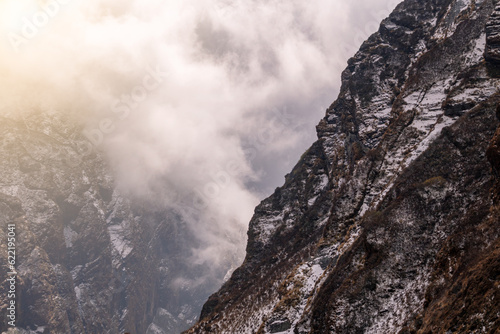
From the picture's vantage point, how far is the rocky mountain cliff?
33031mm

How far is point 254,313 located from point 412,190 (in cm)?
4953

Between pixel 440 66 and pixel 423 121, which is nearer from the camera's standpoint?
pixel 423 121

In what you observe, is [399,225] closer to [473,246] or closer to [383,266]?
[383,266]

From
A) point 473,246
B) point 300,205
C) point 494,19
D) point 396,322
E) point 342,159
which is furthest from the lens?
point 300,205

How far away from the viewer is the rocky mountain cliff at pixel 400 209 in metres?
33.0

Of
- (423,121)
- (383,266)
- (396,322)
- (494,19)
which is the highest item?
(494,19)

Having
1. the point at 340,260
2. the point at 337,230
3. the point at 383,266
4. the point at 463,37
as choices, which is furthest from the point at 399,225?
the point at 463,37

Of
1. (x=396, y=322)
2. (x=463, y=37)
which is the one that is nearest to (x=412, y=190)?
(x=396, y=322)

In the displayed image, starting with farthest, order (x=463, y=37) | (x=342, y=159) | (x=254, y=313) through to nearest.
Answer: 1. (x=342, y=159)
2. (x=254, y=313)
3. (x=463, y=37)

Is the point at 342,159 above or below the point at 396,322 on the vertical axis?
above

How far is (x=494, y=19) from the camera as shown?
219 feet

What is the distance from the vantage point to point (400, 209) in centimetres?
4888

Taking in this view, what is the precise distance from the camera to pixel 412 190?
50.6m

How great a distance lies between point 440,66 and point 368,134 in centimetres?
2022
